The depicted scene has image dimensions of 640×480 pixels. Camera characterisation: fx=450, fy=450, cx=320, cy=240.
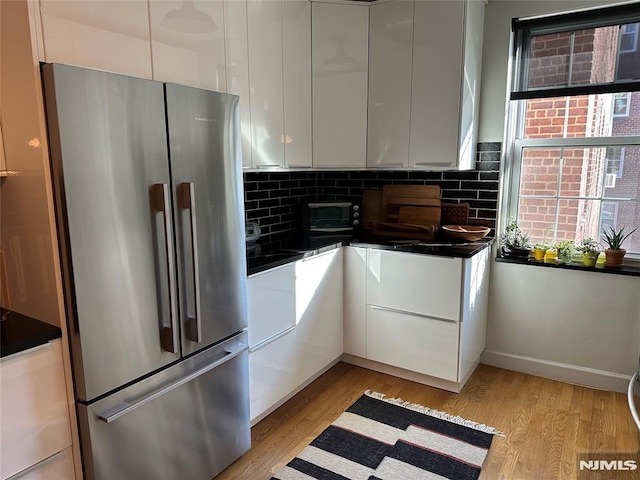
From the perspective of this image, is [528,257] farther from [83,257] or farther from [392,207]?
[83,257]

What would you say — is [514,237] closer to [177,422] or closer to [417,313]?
[417,313]

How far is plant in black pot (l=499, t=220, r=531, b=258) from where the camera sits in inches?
115

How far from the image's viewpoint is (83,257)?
1.39 metres

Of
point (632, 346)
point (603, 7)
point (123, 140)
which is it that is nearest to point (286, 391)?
point (123, 140)

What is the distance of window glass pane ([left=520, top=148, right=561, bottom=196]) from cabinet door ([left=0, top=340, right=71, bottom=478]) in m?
2.80

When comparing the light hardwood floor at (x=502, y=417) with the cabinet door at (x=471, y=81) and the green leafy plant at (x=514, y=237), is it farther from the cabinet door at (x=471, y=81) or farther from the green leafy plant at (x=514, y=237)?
the cabinet door at (x=471, y=81)

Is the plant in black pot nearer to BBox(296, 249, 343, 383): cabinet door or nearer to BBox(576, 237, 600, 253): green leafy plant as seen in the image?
BBox(576, 237, 600, 253): green leafy plant

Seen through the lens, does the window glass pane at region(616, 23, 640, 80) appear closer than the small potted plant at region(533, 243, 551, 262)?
Yes

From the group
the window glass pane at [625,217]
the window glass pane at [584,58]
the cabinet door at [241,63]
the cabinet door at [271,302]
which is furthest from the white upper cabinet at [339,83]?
the window glass pane at [625,217]

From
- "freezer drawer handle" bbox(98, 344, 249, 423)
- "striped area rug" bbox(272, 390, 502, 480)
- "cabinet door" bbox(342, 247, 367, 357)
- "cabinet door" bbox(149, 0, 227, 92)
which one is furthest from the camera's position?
"cabinet door" bbox(342, 247, 367, 357)

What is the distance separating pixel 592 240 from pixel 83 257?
9.19 ft

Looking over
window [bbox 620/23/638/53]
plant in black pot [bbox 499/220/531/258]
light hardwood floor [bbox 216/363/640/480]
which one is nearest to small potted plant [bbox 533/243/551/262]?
plant in black pot [bbox 499/220/531/258]

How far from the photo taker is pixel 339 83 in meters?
2.83

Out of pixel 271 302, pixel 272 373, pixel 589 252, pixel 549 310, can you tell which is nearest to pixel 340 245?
pixel 271 302
